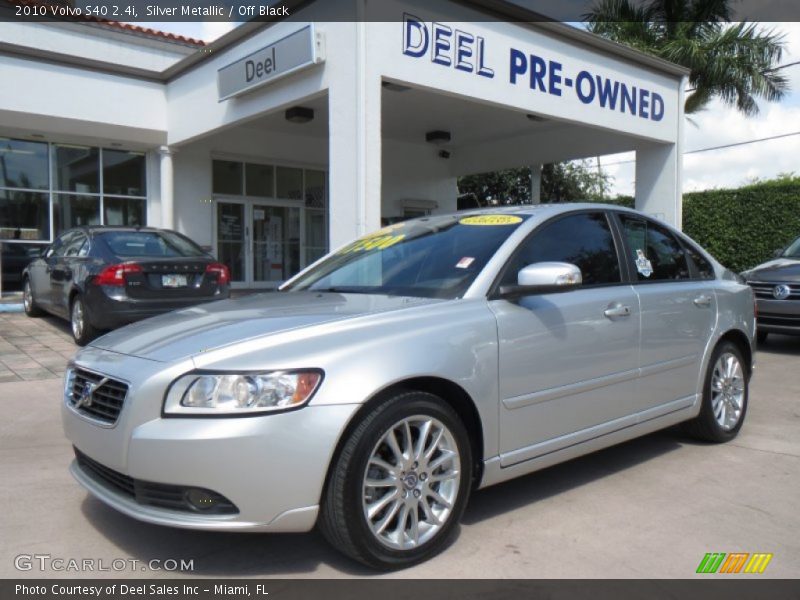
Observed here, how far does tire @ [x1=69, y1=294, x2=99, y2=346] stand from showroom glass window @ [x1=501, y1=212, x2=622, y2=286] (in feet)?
20.5

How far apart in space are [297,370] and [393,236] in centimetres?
185

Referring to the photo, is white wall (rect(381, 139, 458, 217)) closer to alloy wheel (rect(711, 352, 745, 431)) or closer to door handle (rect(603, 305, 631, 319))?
alloy wheel (rect(711, 352, 745, 431))

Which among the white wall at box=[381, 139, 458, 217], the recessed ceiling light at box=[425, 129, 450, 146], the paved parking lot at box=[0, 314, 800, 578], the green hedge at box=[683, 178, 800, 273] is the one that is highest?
the recessed ceiling light at box=[425, 129, 450, 146]

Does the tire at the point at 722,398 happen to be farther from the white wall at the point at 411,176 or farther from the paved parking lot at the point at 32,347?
the white wall at the point at 411,176

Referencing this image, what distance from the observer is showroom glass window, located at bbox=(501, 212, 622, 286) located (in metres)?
3.75

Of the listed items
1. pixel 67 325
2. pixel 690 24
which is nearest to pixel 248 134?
pixel 67 325

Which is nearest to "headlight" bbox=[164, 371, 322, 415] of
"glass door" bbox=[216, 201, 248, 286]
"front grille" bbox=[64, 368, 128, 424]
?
"front grille" bbox=[64, 368, 128, 424]

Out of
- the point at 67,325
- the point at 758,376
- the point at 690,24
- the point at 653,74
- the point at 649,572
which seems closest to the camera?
the point at 649,572

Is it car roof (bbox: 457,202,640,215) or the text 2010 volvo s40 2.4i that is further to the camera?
car roof (bbox: 457,202,640,215)

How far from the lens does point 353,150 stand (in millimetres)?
8555

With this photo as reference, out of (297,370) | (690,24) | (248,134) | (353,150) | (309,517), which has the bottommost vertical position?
(309,517)

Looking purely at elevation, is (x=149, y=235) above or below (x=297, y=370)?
above

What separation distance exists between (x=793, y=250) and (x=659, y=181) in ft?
14.0
